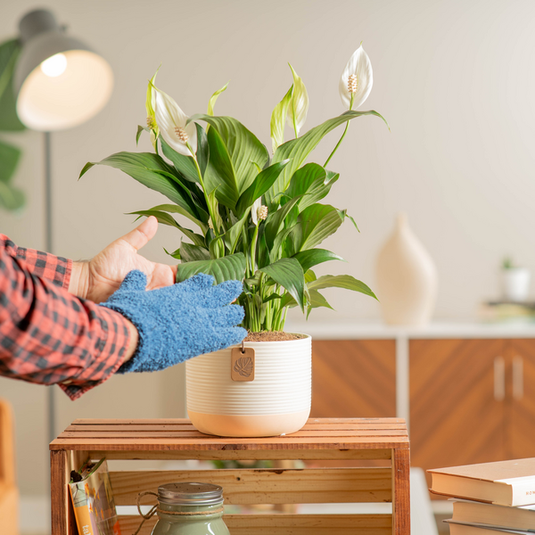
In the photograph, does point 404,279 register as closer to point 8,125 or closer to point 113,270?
point 113,270

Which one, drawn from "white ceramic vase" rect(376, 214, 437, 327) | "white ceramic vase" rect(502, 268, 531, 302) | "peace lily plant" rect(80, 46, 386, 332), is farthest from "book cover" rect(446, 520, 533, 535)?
"white ceramic vase" rect(502, 268, 531, 302)

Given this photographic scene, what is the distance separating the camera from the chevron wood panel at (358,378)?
2.43 m

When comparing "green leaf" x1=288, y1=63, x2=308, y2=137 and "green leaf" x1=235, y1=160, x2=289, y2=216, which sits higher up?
"green leaf" x1=288, y1=63, x2=308, y2=137

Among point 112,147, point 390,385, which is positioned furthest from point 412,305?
point 112,147

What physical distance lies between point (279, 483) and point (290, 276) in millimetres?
363

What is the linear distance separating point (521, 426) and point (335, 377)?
75 centimetres

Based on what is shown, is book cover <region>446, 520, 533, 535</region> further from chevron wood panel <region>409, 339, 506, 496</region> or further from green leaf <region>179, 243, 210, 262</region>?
chevron wood panel <region>409, 339, 506, 496</region>

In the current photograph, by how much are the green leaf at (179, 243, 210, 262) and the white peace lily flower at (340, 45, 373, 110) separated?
0.32 meters

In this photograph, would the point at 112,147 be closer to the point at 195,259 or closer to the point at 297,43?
the point at 297,43

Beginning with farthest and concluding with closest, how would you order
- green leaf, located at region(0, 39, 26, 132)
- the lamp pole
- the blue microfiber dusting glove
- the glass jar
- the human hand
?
green leaf, located at region(0, 39, 26, 132) → the lamp pole → the human hand → the glass jar → the blue microfiber dusting glove

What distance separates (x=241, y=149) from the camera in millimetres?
903

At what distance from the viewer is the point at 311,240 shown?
96 cm

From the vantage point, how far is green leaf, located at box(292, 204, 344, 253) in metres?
0.91

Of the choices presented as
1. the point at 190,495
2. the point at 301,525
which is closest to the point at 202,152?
the point at 190,495
